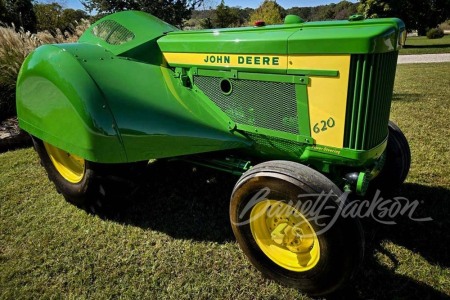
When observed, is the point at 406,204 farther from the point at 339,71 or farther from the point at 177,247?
the point at 177,247

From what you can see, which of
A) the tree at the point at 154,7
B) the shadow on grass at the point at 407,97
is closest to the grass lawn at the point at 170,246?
the shadow on grass at the point at 407,97

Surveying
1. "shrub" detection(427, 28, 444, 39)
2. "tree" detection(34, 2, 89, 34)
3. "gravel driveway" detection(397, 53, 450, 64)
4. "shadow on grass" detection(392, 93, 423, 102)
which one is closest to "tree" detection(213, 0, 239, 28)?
"tree" detection(34, 2, 89, 34)

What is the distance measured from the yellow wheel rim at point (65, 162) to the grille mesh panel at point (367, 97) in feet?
8.23

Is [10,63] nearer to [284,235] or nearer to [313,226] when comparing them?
[284,235]

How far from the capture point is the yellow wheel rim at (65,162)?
3346mm

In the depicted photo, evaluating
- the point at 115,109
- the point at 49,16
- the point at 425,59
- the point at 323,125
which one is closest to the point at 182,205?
the point at 115,109

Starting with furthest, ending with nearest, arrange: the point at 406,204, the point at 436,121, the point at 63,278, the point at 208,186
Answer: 1. the point at 436,121
2. the point at 208,186
3. the point at 406,204
4. the point at 63,278

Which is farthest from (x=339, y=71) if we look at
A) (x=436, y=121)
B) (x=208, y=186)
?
(x=436, y=121)

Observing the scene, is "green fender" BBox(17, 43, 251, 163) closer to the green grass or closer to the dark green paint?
the dark green paint

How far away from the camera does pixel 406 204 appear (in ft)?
10.2

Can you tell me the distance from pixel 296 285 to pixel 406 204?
1535 millimetres

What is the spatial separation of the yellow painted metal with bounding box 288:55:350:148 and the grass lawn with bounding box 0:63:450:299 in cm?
99

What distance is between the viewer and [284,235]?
2.27 m

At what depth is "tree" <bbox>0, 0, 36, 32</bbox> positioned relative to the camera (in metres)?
15.4
